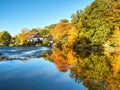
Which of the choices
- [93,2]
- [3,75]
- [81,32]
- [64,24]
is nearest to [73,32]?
[81,32]

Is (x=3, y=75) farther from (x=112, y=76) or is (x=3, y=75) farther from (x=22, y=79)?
(x=112, y=76)

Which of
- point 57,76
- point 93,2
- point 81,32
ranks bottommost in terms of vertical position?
point 57,76

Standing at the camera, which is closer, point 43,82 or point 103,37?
point 43,82

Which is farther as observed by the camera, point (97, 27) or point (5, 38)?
point (5, 38)

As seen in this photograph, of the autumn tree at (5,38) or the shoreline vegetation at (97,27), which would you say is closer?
the shoreline vegetation at (97,27)

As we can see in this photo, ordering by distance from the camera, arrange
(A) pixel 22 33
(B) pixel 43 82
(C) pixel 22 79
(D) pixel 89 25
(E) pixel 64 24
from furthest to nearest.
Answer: (A) pixel 22 33 < (E) pixel 64 24 < (D) pixel 89 25 < (C) pixel 22 79 < (B) pixel 43 82

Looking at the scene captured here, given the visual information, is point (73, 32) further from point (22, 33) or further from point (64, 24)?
point (22, 33)

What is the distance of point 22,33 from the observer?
5128 inches

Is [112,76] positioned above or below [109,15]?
below

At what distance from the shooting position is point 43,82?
1784 cm

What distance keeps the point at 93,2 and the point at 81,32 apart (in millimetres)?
7167

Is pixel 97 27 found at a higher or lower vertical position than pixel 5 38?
higher

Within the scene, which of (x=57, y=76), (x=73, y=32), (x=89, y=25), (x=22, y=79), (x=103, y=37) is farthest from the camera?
(x=73, y=32)

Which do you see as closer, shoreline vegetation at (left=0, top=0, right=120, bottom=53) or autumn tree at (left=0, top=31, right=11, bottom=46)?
shoreline vegetation at (left=0, top=0, right=120, bottom=53)
